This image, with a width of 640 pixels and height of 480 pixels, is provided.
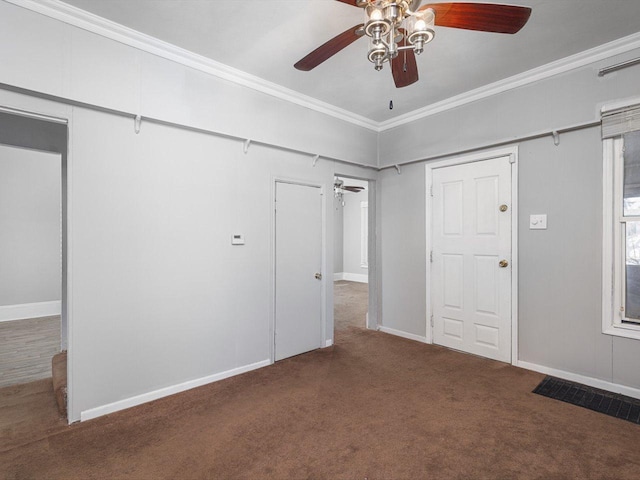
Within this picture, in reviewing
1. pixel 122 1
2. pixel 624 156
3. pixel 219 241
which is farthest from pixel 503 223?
pixel 122 1

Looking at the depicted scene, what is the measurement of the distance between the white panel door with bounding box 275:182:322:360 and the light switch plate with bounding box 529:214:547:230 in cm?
215

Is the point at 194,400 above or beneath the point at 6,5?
beneath

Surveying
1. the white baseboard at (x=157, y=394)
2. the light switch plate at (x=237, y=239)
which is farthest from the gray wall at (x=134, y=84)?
the white baseboard at (x=157, y=394)

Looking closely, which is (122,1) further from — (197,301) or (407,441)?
(407,441)

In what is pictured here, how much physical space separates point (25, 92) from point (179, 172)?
3.43ft

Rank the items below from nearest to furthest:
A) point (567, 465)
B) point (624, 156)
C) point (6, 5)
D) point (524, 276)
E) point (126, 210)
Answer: point (567, 465) → point (6, 5) → point (126, 210) → point (624, 156) → point (524, 276)

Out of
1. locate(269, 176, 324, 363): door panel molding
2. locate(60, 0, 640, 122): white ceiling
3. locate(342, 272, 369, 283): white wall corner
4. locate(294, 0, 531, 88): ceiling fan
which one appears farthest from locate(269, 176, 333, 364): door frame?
locate(342, 272, 369, 283): white wall corner

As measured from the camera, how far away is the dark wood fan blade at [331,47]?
1801 millimetres

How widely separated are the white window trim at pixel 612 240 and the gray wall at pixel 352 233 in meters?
6.47

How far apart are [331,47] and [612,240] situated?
108 inches

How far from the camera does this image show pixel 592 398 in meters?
2.57

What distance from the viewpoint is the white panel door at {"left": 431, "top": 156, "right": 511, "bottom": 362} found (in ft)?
10.9

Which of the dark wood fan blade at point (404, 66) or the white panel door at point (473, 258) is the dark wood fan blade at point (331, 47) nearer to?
the dark wood fan blade at point (404, 66)

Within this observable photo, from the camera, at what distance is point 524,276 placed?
3.17 meters
